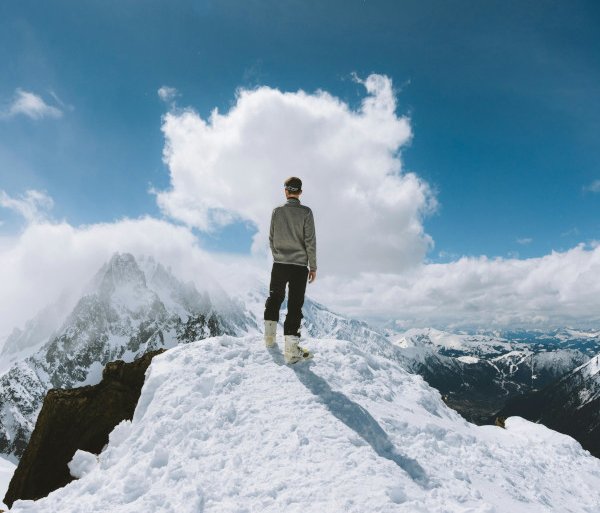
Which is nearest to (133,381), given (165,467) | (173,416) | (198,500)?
(173,416)

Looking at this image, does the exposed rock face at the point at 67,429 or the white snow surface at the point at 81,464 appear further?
the exposed rock face at the point at 67,429

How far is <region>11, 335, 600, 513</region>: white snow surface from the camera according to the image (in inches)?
255

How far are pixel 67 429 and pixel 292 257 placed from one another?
8191 mm

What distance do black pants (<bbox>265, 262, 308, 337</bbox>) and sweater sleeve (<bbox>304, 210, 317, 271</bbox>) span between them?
357 millimetres

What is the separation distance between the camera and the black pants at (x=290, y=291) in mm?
11344

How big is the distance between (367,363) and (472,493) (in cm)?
548

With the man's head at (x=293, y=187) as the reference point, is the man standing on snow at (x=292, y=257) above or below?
below

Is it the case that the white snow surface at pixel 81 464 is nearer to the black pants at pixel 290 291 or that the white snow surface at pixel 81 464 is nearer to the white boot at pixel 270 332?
the white boot at pixel 270 332

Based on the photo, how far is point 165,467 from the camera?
729 cm

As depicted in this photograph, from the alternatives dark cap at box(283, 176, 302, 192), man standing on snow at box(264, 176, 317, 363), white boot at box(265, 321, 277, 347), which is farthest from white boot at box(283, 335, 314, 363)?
dark cap at box(283, 176, 302, 192)

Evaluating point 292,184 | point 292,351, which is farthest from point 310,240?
point 292,351

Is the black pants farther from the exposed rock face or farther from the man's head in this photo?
the exposed rock face

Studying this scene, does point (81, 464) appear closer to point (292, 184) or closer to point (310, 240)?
point (310, 240)

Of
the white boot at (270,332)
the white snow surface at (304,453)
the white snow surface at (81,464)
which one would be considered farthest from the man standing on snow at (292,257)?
the white snow surface at (81,464)
